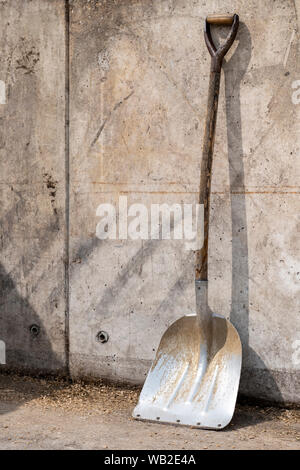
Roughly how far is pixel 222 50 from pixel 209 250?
0.93m

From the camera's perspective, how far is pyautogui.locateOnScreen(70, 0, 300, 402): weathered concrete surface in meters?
2.94

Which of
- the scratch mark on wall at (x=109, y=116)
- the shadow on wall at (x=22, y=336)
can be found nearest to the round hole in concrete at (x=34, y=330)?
the shadow on wall at (x=22, y=336)

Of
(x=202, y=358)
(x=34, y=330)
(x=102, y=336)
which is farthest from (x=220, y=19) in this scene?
(x=34, y=330)

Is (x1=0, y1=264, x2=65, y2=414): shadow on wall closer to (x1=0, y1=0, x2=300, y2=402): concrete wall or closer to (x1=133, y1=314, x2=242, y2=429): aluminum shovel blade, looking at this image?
(x1=0, y1=0, x2=300, y2=402): concrete wall

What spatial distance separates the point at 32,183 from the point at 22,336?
0.85 m

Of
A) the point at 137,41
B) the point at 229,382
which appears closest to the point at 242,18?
the point at 137,41

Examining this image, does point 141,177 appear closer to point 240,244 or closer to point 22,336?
point 240,244

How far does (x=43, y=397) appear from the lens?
10.5 feet

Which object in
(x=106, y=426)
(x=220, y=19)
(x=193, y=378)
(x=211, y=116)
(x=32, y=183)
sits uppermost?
(x=220, y=19)

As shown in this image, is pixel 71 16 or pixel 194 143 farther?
pixel 71 16

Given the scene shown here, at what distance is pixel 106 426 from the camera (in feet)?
9.12

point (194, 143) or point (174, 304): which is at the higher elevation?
point (194, 143)

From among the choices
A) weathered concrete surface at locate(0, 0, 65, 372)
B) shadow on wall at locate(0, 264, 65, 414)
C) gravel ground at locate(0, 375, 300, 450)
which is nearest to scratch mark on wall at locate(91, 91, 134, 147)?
weathered concrete surface at locate(0, 0, 65, 372)
